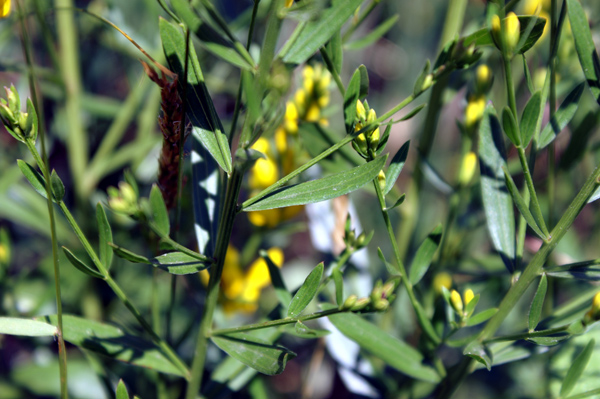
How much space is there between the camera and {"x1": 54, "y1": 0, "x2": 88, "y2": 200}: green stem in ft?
3.40

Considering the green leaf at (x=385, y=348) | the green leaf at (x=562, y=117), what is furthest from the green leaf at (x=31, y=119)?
the green leaf at (x=562, y=117)

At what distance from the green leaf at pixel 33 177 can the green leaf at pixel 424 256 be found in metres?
0.40

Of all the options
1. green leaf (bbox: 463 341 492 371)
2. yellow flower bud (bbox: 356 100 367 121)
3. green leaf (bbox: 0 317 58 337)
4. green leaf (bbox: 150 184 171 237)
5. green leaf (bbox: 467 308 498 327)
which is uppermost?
yellow flower bud (bbox: 356 100 367 121)

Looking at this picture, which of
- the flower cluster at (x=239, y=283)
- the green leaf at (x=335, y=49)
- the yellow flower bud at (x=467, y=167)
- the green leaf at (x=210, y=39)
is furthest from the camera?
the flower cluster at (x=239, y=283)

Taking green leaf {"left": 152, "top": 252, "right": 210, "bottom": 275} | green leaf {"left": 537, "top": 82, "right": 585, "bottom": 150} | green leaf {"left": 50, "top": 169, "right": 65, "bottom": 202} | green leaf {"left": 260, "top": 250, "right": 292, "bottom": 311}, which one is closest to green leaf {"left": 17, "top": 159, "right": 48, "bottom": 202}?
green leaf {"left": 50, "top": 169, "right": 65, "bottom": 202}

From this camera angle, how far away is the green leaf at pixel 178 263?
496mm

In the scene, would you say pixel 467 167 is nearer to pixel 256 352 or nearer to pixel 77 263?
pixel 256 352

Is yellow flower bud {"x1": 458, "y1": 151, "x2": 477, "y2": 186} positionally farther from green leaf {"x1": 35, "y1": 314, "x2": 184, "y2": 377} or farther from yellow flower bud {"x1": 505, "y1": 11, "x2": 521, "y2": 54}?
green leaf {"x1": 35, "y1": 314, "x2": 184, "y2": 377}

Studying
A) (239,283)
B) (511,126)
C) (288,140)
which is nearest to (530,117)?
(511,126)

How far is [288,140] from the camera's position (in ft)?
2.89

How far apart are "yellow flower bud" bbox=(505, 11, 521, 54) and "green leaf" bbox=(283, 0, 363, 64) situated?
0.42 ft

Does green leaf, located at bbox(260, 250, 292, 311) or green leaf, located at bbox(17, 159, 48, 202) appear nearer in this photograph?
green leaf, located at bbox(17, 159, 48, 202)

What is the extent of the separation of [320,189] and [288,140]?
387mm

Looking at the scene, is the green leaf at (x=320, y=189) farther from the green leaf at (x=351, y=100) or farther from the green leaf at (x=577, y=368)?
the green leaf at (x=577, y=368)
